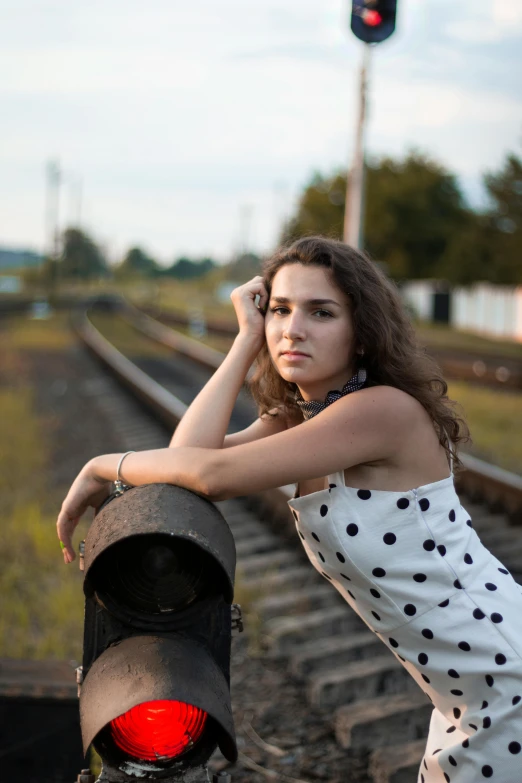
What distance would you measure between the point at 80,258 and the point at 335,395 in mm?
101083

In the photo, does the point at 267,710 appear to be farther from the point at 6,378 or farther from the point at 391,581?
the point at 6,378

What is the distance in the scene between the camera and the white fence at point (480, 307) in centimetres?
3142

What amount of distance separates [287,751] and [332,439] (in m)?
1.83

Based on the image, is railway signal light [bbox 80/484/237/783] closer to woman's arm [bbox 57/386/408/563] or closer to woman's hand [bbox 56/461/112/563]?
woman's arm [bbox 57/386/408/563]

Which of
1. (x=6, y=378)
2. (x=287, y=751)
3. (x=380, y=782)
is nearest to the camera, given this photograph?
(x=380, y=782)

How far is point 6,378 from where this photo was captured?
15.2 m

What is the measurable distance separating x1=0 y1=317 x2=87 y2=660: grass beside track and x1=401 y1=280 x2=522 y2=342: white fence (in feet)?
77.6

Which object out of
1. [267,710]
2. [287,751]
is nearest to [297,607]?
[267,710]

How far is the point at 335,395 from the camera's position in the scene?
2023 millimetres

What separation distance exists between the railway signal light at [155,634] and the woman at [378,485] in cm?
24

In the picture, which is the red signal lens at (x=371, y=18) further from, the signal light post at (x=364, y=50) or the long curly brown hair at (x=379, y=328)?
the long curly brown hair at (x=379, y=328)

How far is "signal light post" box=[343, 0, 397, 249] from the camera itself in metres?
7.70

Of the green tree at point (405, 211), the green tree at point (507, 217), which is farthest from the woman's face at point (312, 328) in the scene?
the green tree at point (405, 211)

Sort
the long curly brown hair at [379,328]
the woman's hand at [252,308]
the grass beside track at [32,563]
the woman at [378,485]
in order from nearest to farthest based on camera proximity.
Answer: the woman at [378,485] → the long curly brown hair at [379,328] → the woman's hand at [252,308] → the grass beside track at [32,563]
